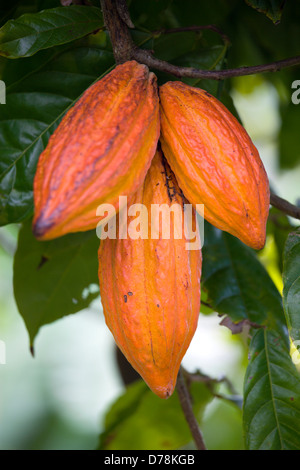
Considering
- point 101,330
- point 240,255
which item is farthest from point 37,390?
point 240,255

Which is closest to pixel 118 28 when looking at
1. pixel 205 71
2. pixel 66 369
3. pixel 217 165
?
pixel 205 71

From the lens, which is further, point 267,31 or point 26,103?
point 267,31

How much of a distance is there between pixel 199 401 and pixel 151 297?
2.40 ft

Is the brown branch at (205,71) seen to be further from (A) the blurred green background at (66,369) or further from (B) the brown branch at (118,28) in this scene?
(A) the blurred green background at (66,369)

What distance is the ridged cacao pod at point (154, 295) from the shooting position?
63 cm

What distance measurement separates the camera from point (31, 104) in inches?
34.2

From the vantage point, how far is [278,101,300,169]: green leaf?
4.83 feet

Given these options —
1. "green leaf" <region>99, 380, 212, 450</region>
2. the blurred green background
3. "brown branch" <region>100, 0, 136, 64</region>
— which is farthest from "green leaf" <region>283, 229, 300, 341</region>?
the blurred green background

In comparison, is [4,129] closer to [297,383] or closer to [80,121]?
[80,121]

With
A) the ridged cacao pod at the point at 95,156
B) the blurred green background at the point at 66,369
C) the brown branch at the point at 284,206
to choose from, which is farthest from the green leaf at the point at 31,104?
the blurred green background at the point at 66,369

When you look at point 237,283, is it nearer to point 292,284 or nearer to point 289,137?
point 292,284

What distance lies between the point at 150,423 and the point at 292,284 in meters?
0.67

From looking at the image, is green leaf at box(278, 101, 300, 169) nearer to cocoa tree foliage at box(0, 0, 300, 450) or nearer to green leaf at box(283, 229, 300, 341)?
cocoa tree foliage at box(0, 0, 300, 450)

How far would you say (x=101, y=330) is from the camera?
268cm
